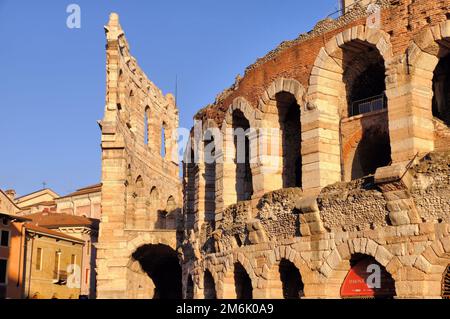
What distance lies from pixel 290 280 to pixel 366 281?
2879mm

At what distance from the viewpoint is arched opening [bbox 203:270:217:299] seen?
20.5m

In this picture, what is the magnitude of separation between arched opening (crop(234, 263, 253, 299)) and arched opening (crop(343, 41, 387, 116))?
5258 mm

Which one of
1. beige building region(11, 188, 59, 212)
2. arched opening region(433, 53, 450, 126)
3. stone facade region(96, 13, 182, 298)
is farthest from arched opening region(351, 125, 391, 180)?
beige building region(11, 188, 59, 212)

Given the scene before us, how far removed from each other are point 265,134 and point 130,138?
13553 millimetres

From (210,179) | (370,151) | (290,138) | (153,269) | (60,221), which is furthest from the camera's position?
(60,221)

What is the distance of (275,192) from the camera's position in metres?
16.2

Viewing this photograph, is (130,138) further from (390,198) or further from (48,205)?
(48,205)

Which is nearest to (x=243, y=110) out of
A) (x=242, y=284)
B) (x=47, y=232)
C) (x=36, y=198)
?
(x=242, y=284)

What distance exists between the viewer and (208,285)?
2064cm

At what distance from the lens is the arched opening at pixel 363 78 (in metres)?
15.9

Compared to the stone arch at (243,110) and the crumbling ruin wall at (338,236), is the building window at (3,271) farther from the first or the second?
the stone arch at (243,110)

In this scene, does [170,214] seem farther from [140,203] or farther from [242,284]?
[242,284]

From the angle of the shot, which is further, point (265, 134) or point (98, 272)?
point (98, 272)
